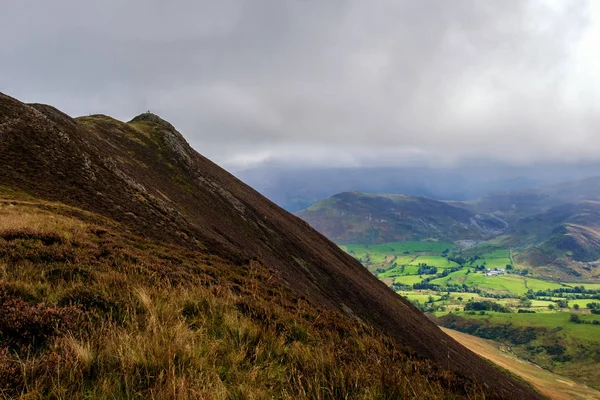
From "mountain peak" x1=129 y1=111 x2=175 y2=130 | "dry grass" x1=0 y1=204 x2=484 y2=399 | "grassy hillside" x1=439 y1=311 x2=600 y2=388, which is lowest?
"grassy hillside" x1=439 y1=311 x2=600 y2=388

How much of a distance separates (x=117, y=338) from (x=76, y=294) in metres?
3.14

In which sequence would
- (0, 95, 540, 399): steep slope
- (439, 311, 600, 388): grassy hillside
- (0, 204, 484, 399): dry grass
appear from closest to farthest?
(0, 204, 484, 399): dry grass, (0, 95, 540, 399): steep slope, (439, 311, 600, 388): grassy hillside

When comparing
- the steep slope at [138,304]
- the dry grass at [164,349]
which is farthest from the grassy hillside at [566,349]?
the dry grass at [164,349]

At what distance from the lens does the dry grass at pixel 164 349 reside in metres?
5.16

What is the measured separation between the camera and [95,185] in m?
28.2

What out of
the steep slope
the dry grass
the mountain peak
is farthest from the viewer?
the mountain peak

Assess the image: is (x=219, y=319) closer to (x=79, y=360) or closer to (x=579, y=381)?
(x=79, y=360)

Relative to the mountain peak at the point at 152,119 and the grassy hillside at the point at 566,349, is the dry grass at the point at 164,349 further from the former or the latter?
the grassy hillside at the point at 566,349

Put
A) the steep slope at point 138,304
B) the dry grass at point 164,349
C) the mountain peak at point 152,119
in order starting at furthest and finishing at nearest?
the mountain peak at point 152,119, the steep slope at point 138,304, the dry grass at point 164,349

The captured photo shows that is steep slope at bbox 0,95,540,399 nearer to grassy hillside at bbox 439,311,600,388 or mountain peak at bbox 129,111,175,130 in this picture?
mountain peak at bbox 129,111,175,130

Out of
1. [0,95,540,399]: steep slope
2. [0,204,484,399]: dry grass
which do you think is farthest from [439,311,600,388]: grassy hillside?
[0,204,484,399]: dry grass

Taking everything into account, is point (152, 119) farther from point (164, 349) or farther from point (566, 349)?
point (566, 349)

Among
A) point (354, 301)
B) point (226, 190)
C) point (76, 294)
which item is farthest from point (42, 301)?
point (226, 190)

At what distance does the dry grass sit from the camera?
16.9 feet
